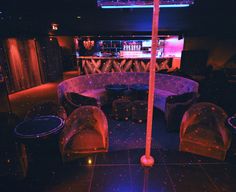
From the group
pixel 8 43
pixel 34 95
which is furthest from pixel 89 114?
pixel 8 43

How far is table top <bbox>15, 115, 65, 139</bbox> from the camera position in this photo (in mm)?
2239

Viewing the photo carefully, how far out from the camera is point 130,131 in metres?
4.11

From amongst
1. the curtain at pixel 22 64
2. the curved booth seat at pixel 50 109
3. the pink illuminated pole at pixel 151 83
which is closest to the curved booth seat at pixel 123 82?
the curved booth seat at pixel 50 109

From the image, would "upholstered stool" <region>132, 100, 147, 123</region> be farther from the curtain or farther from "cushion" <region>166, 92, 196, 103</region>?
the curtain

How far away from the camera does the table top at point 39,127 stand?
224cm

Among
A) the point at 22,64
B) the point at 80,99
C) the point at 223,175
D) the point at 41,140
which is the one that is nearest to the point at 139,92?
the point at 80,99

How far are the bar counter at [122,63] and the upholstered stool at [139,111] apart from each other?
13.7 feet

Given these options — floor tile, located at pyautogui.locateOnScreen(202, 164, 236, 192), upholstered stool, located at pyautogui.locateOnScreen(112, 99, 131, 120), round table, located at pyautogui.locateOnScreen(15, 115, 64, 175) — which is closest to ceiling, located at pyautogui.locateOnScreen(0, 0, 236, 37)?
upholstered stool, located at pyautogui.locateOnScreen(112, 99, 131, 120)

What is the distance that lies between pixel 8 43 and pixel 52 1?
4.55 meters

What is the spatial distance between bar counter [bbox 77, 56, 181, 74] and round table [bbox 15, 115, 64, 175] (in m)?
6.08

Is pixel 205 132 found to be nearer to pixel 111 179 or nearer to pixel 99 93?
pixel 111 179

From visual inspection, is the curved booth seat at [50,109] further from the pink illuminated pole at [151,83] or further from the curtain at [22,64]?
the curtain at [22,64]

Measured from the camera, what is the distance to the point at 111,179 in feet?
8.12

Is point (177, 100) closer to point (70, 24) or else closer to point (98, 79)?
point (98, 79)
